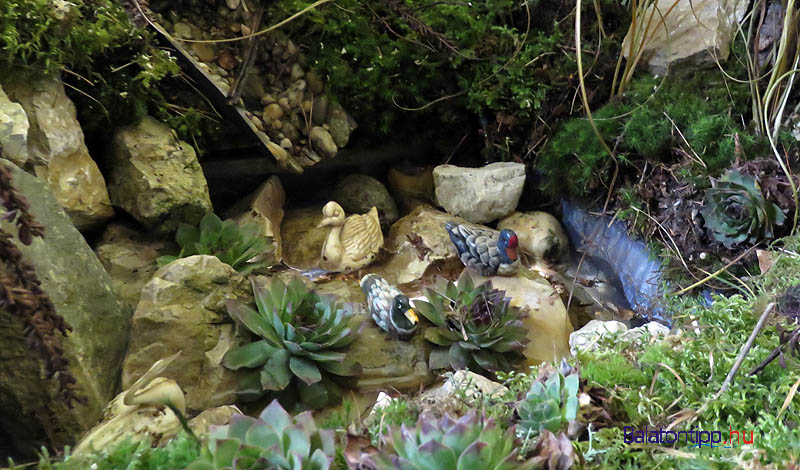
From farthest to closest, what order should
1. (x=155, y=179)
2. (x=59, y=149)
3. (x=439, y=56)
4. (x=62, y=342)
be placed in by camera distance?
(x=439, y=56) < (x=155, y=179) < (x=59, y=149) < (x=62, y=342)

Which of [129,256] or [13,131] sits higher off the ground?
[13,131]

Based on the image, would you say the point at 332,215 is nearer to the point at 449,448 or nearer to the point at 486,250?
the point at 486,250

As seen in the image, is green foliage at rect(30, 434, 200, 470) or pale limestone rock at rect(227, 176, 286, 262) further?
pale limestone rock at rect(227, 176, 286, 262)

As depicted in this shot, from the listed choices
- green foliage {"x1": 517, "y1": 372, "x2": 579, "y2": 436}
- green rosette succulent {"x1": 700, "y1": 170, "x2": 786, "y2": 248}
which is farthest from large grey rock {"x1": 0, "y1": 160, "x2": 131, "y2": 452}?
green rosette succulent {"x1": 700, "y1": 170, "x2": 786, "y2": 248}

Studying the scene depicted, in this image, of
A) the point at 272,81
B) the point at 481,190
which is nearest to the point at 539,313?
the point at 481,190

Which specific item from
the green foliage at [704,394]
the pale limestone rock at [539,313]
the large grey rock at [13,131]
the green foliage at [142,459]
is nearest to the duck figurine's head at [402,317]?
the pale limestone rock at [539,313]

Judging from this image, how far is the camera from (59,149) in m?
2.14

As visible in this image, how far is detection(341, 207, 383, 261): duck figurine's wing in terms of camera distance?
2695 mm

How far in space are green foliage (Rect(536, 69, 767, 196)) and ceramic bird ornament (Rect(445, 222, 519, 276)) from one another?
49 centimetres

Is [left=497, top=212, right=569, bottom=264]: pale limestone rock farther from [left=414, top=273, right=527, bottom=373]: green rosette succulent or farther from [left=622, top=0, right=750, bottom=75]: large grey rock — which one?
[left=622, top=0, right=750, bottom=75]: large grey rock

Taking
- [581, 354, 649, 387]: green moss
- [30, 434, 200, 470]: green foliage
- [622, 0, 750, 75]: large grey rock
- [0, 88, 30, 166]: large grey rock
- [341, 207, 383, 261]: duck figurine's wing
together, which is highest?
[622, 0, 750, 75]: large grey rock

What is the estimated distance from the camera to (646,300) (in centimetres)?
243

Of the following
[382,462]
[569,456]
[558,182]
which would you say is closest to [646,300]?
[558,182]

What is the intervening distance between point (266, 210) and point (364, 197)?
0.55m
